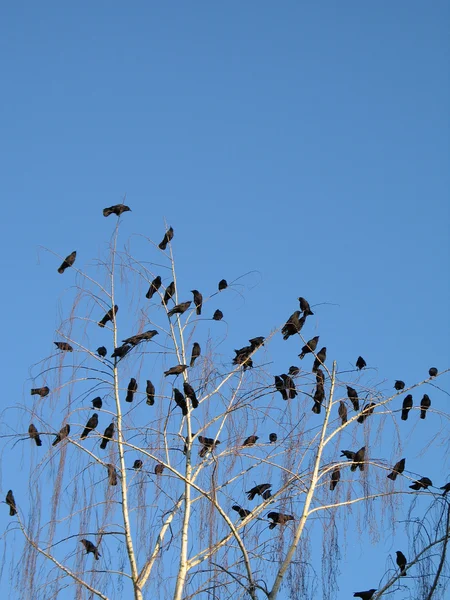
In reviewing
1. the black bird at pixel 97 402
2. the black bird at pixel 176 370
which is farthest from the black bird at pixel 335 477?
the black bird at pixel 97 402

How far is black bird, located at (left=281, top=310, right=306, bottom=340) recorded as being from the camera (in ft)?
37.3

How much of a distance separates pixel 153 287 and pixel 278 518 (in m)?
2.37

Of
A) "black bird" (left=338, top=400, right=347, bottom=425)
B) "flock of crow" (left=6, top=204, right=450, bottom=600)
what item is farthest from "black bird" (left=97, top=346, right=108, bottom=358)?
"black bird" (left=338, top=400, right=347, bottom=425)

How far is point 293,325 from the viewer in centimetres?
1136

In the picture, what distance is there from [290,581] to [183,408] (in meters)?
1.71

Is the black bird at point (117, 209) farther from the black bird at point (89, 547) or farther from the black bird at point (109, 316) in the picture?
the black bird at point (89, 547)

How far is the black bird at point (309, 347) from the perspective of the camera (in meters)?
11.2

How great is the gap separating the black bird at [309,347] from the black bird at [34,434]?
2151mm

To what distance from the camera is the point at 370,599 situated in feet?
33.9

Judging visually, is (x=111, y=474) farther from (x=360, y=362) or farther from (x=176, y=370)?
(x=360, y=362)

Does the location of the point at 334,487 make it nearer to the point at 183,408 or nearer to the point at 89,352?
the point at 183,408

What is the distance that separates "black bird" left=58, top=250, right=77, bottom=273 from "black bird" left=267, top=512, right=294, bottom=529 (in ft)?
9.77

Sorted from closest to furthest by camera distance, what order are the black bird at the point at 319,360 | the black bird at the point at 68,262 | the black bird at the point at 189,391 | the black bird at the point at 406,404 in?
the black bird at the point at 189,391, the black bird at the point at 319,360, the black bird at the point at 406,404, the black bird at the point at 68,262

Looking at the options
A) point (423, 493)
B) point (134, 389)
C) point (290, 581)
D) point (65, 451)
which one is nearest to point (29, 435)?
point (65, 451)
